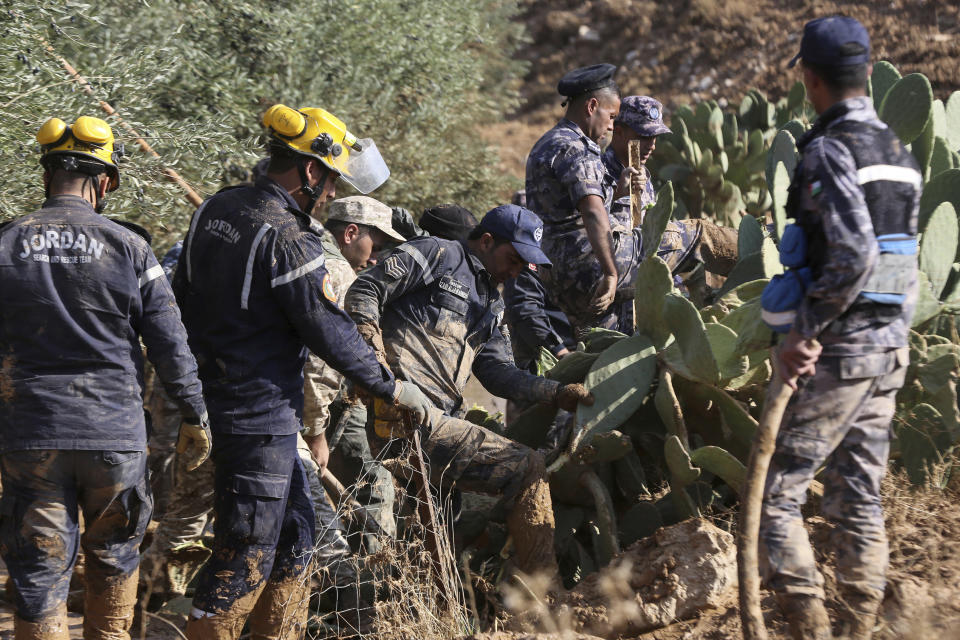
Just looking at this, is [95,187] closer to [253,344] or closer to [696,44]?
[253,344]

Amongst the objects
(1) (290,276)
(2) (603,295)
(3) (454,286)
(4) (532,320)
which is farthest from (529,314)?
(1) (290,276)

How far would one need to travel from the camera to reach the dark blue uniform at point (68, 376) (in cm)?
324

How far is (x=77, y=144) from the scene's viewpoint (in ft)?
11.1

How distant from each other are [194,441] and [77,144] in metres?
1.07


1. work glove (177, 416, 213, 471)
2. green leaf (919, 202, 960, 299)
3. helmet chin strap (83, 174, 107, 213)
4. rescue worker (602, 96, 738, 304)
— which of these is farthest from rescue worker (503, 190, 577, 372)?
helmet chin strap (83, 174, 107, 213)

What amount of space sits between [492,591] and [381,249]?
223 centimetres

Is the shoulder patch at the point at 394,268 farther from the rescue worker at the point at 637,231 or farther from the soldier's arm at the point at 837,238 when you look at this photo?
the rescue worker at the point at 637,231

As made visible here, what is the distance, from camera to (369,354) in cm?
365

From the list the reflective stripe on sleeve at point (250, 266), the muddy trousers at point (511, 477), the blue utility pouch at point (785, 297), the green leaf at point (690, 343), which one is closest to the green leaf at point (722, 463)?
the green leaf at point (690, 343)

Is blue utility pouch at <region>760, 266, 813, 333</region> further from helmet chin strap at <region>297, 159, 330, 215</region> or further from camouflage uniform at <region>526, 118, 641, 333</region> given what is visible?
camouflage uniform at <region>526, 118, 641, 333</region>

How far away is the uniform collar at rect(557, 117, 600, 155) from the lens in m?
5.54

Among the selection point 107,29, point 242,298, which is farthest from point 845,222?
point 107,29

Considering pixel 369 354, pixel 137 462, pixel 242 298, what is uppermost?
pixel 242 298

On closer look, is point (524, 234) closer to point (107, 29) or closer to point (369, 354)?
point (369, 354)
